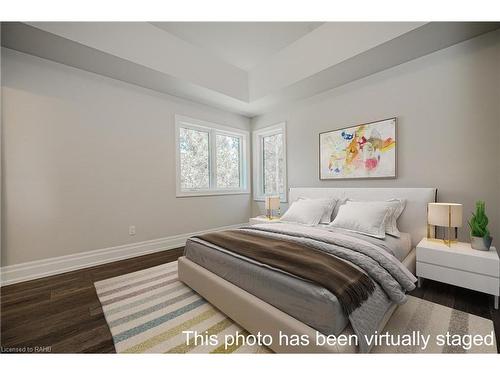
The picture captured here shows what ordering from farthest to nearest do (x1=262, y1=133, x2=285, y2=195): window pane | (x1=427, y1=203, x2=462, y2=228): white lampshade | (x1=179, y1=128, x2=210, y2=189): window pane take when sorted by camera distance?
(x1=262, y1=133, x2=285, y2=195): window pane, (x1=179, y1=128, x2=210, y2=189): window pane, (x1=427, y1=203, x2=462, y2=228): white lampshade

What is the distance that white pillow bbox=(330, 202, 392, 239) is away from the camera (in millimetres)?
2246

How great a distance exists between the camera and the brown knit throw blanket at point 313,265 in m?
1.19

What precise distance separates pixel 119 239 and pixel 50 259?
0.73m

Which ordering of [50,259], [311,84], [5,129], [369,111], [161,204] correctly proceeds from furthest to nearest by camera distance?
[161,204] → [311,84] → [369,111] → [50,259] → [5,129]

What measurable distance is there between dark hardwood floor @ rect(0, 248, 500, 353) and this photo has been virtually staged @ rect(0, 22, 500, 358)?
0.02 m

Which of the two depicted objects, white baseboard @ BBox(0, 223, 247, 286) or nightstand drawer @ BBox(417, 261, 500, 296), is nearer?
nightstand drawer @ BBox(417, 261, 500, 296)

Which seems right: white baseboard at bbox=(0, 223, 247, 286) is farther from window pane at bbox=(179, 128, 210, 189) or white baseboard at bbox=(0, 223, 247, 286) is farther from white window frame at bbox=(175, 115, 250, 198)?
window pane at bbox=(179, 128, 210, 189)

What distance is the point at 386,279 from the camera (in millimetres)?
1396

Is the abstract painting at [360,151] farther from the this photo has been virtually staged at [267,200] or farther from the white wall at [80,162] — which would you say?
the white wall at [80,162]


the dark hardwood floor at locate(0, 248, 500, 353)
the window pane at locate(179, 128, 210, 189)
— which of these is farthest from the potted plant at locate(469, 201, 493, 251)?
the window pane at locate(179, 128, 210, 189)

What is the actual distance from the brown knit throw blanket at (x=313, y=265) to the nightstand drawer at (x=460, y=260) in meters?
1.13

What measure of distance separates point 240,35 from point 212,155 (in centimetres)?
201
